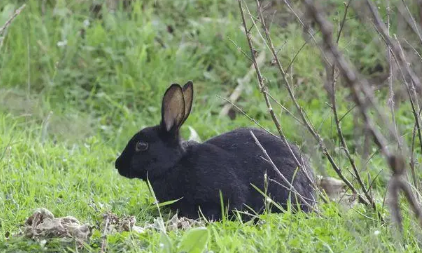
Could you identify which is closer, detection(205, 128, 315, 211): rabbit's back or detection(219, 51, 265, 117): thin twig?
detection(205, 128, 315, 211): rabbit's back

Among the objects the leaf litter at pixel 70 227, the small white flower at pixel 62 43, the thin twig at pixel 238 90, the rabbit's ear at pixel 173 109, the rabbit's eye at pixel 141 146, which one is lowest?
the thin twig at pixel 238 90

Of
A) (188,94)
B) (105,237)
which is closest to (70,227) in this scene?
(105,237)

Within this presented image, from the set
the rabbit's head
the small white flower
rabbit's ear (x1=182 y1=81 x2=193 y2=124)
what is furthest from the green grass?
rabbit's ear (x1=182 y1=81 x2=193 y2=124)

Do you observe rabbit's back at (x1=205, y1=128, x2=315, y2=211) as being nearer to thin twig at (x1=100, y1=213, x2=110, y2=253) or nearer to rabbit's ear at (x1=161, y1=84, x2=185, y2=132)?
rabbit's ear at (x1=161, y1=84, x2=185, y2=132)

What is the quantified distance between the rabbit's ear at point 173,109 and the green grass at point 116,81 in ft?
1.64

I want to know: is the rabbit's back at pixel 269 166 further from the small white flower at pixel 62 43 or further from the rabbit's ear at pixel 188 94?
the small white flower at pixel 62 43

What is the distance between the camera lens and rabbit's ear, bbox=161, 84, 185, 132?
16.9ft

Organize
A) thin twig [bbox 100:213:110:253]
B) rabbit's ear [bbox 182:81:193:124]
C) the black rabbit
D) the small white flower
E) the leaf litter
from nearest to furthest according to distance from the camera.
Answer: thin twig [bbox 100:213:110:253] → the leaf litter → the black rabbit → rabbit's ear [bbox 182:81:193:124] → the small white flower

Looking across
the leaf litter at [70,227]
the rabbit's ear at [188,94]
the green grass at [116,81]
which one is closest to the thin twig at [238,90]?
the green grass at [116,81]

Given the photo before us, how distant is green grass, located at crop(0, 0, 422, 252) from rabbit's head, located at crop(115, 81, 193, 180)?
256 mm

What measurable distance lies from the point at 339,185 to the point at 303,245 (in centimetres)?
182

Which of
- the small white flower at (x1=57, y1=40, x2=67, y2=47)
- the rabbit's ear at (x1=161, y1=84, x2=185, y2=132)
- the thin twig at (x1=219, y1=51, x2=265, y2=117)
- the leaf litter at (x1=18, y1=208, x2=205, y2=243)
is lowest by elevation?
the thin twig at (x1=219, y1=51, x2=265, y2=117)

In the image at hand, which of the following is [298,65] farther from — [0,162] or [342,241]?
[342,241]

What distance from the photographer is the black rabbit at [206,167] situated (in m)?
5.02
